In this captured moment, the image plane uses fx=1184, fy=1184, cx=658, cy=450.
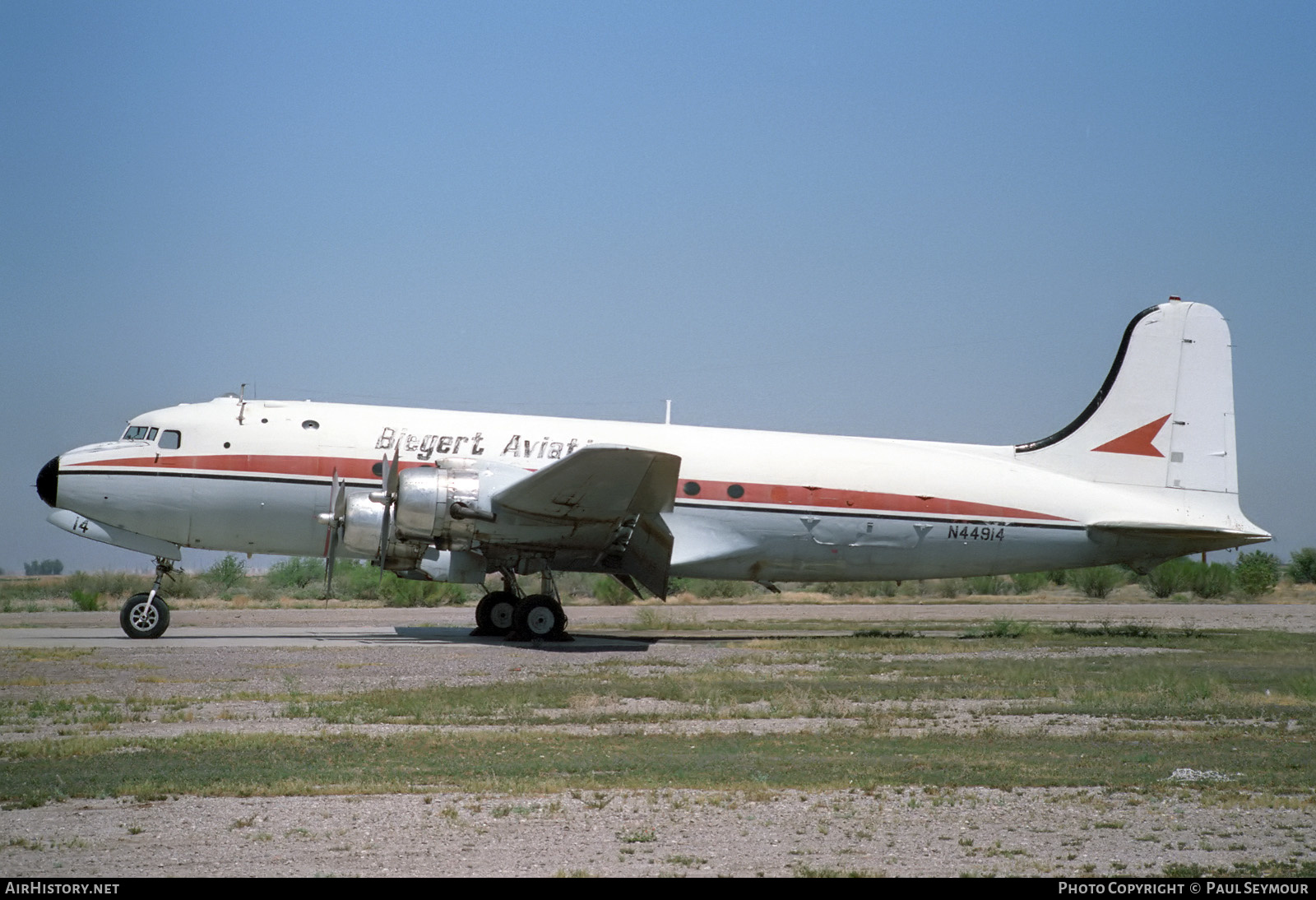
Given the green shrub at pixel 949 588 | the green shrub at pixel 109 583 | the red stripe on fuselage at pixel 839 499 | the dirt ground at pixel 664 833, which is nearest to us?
the dirt ground at pixel 664 833

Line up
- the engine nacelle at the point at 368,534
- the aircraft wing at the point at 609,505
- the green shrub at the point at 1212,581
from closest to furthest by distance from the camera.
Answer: the aircraft wing at the point at 609,505
the engine nacelle at the point at 368,534
the green shrub at the point at 1212,581

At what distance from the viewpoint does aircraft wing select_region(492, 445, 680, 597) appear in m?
17.6

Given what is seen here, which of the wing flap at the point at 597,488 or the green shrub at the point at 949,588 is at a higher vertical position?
the wing flap at the point at 597,488

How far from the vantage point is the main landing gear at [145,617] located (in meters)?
19.3

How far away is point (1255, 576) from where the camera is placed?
38656 mm

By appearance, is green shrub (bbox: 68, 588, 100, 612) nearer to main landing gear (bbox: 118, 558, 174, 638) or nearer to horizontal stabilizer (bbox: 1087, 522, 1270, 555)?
main landing gear (bbox: 118, 558, 174, 638)

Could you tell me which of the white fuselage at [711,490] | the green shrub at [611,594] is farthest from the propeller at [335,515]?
the green shrub at [611,594]

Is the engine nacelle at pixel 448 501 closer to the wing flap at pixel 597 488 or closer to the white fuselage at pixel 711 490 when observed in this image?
the wing flap at pixel 597 488

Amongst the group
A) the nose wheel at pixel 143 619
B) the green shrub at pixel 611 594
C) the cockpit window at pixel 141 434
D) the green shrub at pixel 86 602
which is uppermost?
the cockpit window at pixel 141 434

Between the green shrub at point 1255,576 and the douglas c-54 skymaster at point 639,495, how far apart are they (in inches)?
737

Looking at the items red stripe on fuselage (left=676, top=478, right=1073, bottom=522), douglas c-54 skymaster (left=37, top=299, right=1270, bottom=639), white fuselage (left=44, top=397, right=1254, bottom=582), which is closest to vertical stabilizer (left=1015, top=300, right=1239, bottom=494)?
douglas c-54 skymaster (left=37, top=299, right=1270, bottom=639)

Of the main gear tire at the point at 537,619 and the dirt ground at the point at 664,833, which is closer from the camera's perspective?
the dirt ground at the point at 664,833

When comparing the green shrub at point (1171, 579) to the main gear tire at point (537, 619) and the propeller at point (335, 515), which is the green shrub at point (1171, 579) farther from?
the propeller at point (335, 515)

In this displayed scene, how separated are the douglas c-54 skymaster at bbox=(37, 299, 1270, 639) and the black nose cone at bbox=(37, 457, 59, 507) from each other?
4cm
